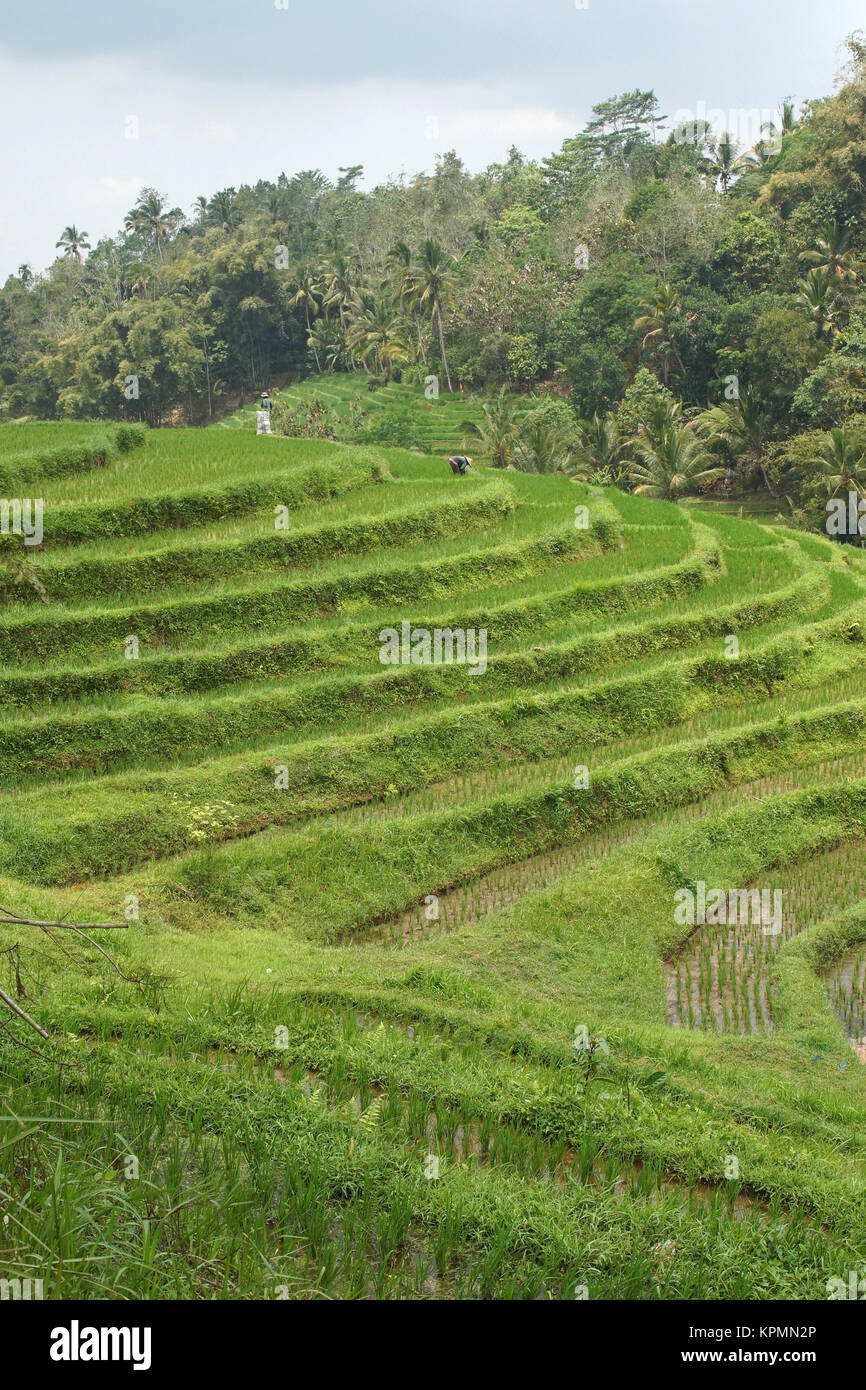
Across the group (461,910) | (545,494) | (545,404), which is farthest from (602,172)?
(461,910)

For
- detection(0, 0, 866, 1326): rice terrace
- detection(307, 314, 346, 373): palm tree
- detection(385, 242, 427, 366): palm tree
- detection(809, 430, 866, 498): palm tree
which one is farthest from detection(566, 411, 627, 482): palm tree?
detection(307, 314, 346, 373): palm tree

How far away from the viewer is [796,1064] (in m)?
7.09

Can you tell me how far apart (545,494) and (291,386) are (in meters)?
31.7

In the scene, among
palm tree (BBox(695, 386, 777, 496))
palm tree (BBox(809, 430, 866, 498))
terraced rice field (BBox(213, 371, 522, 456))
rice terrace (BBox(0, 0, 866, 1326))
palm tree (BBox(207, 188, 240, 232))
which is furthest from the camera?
palm tree (BBox(207, 188, 240, 232))

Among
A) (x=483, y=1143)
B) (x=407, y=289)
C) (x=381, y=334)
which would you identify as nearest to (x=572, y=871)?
(x=483, y=1143)

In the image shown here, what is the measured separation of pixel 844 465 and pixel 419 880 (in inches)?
733

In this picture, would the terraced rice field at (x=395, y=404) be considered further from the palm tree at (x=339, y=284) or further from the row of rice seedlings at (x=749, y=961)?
the row of rice seedlings at (x=749, y=961)

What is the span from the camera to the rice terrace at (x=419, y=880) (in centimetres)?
434

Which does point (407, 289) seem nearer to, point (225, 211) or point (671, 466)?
point (671, 466)

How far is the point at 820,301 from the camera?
97.9ft

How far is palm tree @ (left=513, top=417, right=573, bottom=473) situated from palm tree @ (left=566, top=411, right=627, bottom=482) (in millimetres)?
372

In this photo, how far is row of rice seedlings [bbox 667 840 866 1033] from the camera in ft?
26.3

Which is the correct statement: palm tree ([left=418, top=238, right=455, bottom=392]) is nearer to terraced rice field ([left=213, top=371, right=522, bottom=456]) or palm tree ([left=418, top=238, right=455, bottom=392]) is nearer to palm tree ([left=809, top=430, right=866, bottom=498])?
terraced rice field ([left=213, top=371, right=522, bottom=456])
